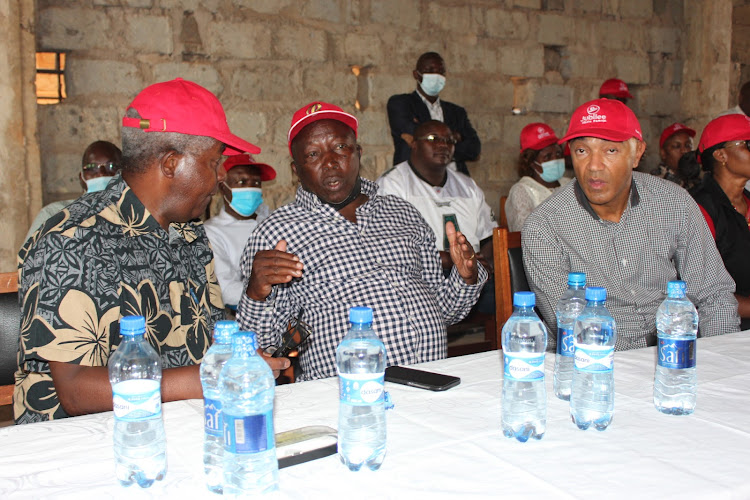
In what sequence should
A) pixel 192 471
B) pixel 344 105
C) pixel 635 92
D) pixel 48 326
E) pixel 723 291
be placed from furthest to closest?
pixel 635 92, pixel 344 105, pixel 723 291, pixel 48 326, pixel 192 471

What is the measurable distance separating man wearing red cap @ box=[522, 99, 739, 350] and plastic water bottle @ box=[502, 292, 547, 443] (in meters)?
1.00

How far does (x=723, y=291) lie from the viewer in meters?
2.42

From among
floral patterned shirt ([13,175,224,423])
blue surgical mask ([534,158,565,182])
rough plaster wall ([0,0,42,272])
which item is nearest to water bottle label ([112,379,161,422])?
floral patterned shirt ([13,175,224,423])

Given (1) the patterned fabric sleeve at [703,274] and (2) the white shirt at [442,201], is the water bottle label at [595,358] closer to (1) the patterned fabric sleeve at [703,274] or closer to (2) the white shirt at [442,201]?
(1) the patterned fabric sleeve at [703,274]

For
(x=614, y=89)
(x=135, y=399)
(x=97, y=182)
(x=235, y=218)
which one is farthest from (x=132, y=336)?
(x=614, y=89)

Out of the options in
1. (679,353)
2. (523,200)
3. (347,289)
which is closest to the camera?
(679,353)

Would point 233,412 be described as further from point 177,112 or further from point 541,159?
point 541,159

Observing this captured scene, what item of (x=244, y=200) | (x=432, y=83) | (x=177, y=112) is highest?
(x=432, y=83)

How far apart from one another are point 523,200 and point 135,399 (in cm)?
379

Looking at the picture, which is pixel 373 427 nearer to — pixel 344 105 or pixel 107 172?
pixel 107 172

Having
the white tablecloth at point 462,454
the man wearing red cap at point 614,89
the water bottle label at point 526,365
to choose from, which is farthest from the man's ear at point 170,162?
the man wearing red cap at point 614,89

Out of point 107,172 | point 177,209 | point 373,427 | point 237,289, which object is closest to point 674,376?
point 373,427

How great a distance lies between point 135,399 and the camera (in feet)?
3.76

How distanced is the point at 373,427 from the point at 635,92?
6.69m
